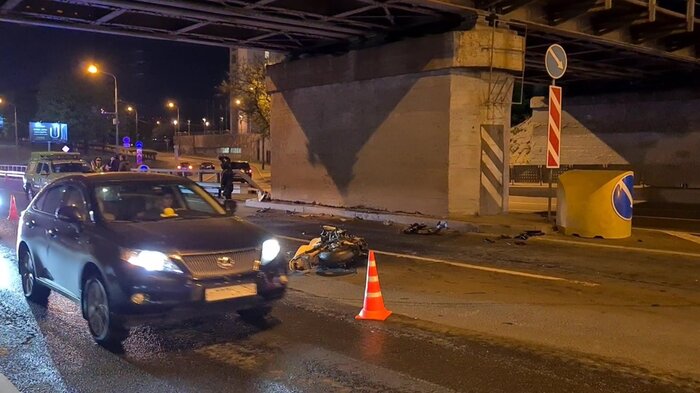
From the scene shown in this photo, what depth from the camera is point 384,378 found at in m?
4.88

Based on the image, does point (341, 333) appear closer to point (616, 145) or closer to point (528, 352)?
point (528, 352)

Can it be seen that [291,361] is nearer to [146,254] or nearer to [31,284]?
[146,254]

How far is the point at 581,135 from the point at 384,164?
16.9 metres

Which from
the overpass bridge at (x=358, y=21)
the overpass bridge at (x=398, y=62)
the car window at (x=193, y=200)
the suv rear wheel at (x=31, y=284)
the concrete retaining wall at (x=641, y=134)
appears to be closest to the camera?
the car window at (x=193, y=200)

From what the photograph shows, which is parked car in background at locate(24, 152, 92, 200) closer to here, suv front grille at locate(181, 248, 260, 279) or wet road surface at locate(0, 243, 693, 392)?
wet road surface at locate(0, 243, 693, 392)

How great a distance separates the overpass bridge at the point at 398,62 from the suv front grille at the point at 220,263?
8843 millimetres

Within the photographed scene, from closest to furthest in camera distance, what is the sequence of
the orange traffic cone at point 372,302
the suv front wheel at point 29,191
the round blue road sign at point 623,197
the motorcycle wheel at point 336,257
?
the orange traffic cone at point 372,302 → the motorcycle wheel at point 336,257 → the round blue road sign at point 623,197 → the suv front wheel at point 29,191

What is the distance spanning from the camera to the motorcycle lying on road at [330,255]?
9391 millimetres

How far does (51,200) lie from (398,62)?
10490mm

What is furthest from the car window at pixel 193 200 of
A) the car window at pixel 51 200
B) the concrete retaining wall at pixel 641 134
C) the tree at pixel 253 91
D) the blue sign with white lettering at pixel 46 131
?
the blue sign with white lettering at pixel 46 131

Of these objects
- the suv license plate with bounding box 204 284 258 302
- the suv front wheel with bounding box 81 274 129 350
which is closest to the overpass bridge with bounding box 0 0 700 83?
the suv license plate with bounding box 204 284 258 302

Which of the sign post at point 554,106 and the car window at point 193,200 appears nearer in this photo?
the car window at point 193,200

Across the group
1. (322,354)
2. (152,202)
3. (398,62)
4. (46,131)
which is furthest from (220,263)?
(46,131)

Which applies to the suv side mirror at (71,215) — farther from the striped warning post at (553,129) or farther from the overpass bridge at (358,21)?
the striped warning post at (553,129)
